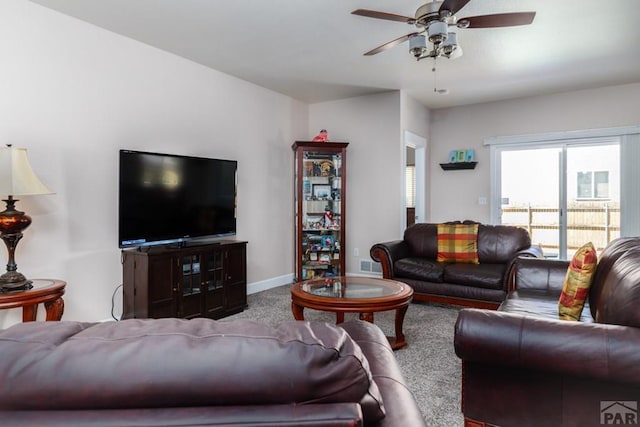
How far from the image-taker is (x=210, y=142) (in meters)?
4.32

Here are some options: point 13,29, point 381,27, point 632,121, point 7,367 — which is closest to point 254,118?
point 381,27

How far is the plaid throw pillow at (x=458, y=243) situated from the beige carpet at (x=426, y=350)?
1.86 ft

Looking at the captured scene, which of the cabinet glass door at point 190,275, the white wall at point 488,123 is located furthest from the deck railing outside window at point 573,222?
the cabinet glass door at point 190,275

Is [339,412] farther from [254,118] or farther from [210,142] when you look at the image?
[254,118]

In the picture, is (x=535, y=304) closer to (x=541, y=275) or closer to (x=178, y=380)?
(x=541, y=275)

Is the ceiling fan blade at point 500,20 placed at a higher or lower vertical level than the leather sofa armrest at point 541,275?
higher

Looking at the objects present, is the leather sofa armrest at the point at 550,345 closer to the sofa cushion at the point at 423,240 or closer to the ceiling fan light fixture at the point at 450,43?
the ceiling fan light fixture at the point at 450,43

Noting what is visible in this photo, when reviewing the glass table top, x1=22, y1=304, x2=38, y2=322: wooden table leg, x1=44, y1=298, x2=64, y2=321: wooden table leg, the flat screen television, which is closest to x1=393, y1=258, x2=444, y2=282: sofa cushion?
the glass table top

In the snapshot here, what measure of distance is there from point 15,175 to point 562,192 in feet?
20.3

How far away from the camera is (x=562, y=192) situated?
17.8ft

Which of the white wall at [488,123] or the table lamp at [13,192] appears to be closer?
the table lamp at [13,192]

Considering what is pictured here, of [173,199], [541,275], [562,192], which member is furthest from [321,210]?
[562,192]

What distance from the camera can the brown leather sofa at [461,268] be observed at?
146 inches

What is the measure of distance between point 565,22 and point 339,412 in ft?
12.5
